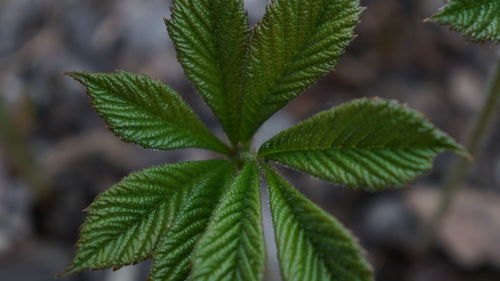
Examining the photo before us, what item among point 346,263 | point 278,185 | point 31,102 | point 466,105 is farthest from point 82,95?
point 346,263

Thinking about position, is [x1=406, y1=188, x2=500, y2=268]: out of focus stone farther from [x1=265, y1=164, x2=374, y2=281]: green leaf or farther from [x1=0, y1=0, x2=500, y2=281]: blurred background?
[x1=265, y1=164, x2=374, y2=281]: green leaf

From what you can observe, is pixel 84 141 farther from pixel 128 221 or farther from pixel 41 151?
pixel 128 221

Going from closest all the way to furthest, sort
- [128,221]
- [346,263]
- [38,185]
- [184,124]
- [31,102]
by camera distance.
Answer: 1. [346,263]
2. [128,221]
3. [184,124]
4. [38,185]
5. [31,102]

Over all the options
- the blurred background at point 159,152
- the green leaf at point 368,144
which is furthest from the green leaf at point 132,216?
the blurred background at point 159,152

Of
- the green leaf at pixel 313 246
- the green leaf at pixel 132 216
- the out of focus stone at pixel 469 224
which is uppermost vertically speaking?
the green leaf at pixel 132 216

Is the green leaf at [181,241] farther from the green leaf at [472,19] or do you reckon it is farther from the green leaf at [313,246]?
the green leaf at [472,19]
